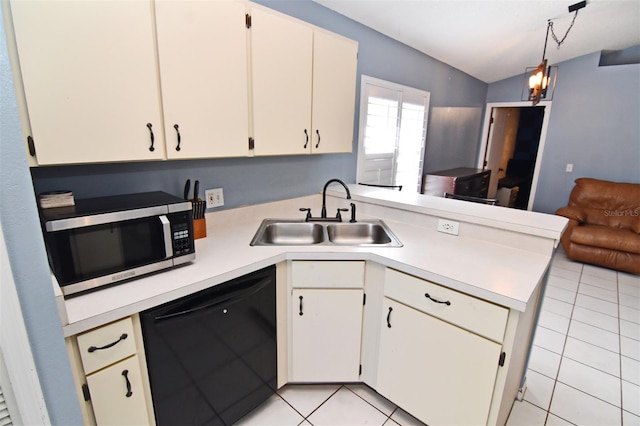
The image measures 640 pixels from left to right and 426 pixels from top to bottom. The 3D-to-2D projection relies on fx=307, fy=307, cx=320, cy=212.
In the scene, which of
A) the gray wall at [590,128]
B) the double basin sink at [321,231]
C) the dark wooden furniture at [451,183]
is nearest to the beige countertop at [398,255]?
the double basin sink at [321,231]

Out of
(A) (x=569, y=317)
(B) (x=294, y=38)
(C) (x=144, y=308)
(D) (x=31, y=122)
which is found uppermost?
(B) (x=294, y=38)

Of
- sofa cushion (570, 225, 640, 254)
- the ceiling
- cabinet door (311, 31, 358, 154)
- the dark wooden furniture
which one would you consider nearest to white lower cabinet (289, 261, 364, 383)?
cabinet door (311, 31, 358, 154)

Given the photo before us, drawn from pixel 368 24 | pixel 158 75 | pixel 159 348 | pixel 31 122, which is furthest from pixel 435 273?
pixel 368 24

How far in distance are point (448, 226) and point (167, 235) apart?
5.08 ft

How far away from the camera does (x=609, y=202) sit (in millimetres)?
4070

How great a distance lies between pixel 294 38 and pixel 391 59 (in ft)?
5.67

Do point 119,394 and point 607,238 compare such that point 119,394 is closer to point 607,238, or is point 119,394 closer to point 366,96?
point 366,96

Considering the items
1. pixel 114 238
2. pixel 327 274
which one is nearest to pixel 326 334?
pixel 327 274

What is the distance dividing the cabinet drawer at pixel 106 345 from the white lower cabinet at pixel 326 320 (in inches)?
30.3

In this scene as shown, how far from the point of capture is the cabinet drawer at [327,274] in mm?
1622

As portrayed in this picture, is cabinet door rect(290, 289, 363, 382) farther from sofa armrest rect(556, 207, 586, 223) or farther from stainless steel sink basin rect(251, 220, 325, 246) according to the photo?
sofa armrest rect(556, 207, 586, 223)

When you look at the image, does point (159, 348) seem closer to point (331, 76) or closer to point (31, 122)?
point (31, 122)

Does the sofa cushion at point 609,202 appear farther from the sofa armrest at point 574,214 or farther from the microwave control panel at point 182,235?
the microwave control panel at point 182,235

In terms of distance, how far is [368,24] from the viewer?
9.07 ft
